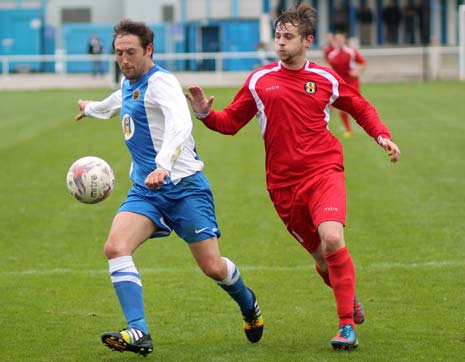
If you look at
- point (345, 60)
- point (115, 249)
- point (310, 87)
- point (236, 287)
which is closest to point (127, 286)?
point (115, 249)

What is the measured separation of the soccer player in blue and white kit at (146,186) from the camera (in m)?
6.50

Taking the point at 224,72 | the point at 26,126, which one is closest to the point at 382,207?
the point at 26,126

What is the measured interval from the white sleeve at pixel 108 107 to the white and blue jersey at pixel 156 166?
44 cm

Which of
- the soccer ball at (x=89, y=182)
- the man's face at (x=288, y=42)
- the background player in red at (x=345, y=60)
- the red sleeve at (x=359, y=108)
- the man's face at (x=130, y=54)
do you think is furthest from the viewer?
the background player in red at (x=345, y=60)

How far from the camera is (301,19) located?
713 centimetres

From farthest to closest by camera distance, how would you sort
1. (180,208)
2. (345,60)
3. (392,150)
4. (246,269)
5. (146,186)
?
(345,60) < (246,269) < (392,150) < (180,208) < (146,186)

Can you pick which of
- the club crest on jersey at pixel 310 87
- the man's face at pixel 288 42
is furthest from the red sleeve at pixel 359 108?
the man's face at pixel 288 42

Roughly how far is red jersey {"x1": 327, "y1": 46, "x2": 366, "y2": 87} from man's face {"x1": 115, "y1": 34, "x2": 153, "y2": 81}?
16.7 metres

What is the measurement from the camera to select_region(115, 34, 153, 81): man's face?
6648 millimetres

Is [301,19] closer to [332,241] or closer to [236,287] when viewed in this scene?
[332,241]

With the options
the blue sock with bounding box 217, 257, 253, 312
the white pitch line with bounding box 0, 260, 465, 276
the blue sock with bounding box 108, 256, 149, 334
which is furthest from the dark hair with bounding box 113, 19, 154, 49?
the white pitch line with bounding box 0, 260, 465, 276

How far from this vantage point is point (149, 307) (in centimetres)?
816

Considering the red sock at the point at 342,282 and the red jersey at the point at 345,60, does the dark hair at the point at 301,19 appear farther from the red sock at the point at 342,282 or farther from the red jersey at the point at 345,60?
the red jersey at the point at 345,60

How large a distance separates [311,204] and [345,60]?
16.6m
